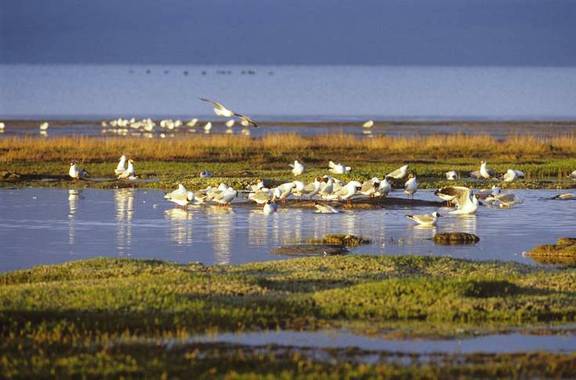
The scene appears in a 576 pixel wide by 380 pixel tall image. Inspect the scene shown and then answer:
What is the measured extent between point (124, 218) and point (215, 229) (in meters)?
3.18

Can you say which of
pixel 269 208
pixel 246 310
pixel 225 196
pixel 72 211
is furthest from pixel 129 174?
pixel 246 310

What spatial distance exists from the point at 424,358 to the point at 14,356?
4158 millimetres

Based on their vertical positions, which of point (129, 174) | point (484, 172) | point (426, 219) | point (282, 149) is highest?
point (282, 149)

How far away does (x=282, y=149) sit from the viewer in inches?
1981

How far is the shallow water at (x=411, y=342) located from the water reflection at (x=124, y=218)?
9.93 meters

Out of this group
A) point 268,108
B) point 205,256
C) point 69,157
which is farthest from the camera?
point 268,108

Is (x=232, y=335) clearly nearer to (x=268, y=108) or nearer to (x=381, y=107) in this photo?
Result: (x=268, y=108)

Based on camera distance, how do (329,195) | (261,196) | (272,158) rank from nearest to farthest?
1. (261,196)
2. (329,195)
3. (272,158)

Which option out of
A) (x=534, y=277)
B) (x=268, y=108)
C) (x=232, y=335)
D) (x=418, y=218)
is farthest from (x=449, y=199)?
(x=268, y=108)

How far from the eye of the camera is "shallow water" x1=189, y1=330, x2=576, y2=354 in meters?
13.5

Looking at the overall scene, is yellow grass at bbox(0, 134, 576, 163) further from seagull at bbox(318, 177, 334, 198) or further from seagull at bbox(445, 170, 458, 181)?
seagull at bbox(318, 177, 334, 198)

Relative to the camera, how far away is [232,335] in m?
14.1

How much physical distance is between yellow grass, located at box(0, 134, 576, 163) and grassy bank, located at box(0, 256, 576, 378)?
26976 millimetres

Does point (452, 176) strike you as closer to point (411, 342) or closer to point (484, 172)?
point (484, 172)
